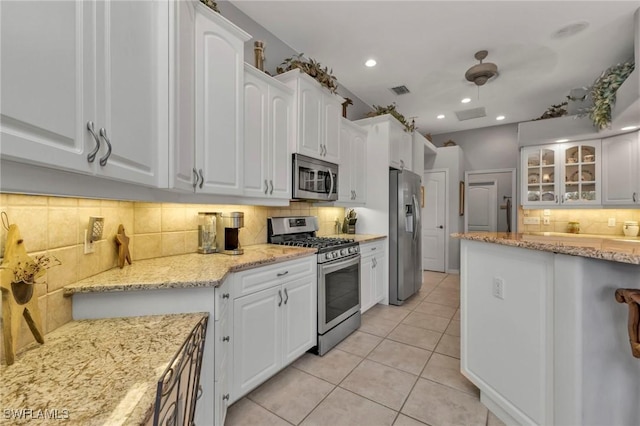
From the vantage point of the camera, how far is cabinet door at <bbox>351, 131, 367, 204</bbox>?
3.58m

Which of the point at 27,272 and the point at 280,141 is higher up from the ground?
the point at 280,141

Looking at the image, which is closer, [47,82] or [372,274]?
[47,82]

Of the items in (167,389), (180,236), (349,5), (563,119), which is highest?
(349,5)

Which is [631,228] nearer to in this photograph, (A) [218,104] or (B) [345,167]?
(B) [345,167]

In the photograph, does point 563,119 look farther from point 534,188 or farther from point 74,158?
point 74,158

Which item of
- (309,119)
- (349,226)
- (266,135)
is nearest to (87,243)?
(266,135)

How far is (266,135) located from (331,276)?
1.37 m

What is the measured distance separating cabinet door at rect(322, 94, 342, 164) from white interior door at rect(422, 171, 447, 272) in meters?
3.42

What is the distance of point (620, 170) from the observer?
3721 millimetres

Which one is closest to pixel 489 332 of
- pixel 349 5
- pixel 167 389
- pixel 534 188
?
pixel 167 389

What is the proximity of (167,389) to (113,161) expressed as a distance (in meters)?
0.75

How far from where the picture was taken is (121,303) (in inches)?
49.0

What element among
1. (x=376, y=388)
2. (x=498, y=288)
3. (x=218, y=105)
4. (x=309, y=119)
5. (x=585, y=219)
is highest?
(x=309, y=119)

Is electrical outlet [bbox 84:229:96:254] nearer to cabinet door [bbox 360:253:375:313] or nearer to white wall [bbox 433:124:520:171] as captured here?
cabinet door [bbox 360:253:375:313]
